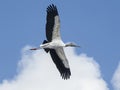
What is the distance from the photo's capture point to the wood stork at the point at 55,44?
77.5 meters

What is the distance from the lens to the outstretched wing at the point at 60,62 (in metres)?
78.1

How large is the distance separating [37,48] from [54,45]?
1.27m

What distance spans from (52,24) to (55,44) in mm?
1342

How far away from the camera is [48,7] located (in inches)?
3071

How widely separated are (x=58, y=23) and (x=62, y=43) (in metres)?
1.36

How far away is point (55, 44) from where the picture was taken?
77.8 meters

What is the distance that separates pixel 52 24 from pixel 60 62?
2.67 meters

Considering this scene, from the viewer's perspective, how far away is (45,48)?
77.7 metres

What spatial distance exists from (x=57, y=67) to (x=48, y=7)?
3.99 metres

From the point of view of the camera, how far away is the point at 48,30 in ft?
254

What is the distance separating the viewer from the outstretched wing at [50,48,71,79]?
78.1 m

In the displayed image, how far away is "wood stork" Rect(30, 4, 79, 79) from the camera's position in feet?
254

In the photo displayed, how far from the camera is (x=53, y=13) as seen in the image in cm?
7781

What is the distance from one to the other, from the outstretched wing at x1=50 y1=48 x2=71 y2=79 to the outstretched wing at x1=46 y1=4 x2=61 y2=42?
39.1 inches
